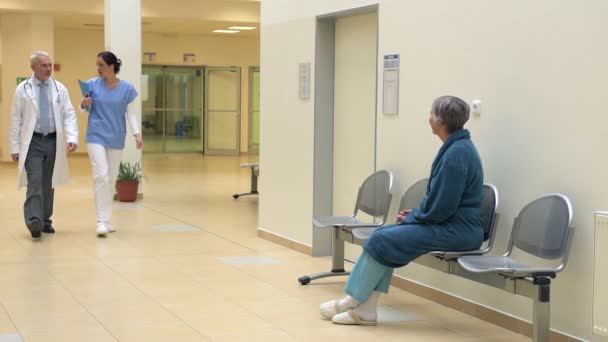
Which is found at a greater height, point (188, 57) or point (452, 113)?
point (188, 57)

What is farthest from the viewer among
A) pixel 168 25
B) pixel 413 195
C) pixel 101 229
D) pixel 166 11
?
pixel 168 25

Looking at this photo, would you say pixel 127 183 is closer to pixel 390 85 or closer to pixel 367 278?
pixel 390 85

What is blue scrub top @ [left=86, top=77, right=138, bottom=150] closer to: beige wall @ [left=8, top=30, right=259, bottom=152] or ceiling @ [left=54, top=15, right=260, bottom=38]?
ceiling @ [left=54, top=15, right=260, bottom=38]

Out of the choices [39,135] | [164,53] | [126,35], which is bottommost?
[39,135]

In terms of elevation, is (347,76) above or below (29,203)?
above

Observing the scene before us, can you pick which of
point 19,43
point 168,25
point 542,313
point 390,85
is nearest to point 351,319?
point 542,313

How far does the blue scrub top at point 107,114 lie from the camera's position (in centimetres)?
888

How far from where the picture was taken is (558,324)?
16.7ft

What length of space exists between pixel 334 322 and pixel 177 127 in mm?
19733

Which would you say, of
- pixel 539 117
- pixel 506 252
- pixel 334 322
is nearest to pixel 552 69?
pixel 539 117

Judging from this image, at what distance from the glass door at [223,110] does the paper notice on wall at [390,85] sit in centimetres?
1776

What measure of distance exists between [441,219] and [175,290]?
2154 millimetres

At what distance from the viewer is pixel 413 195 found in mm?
6352

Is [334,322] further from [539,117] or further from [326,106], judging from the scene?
[326,106]
